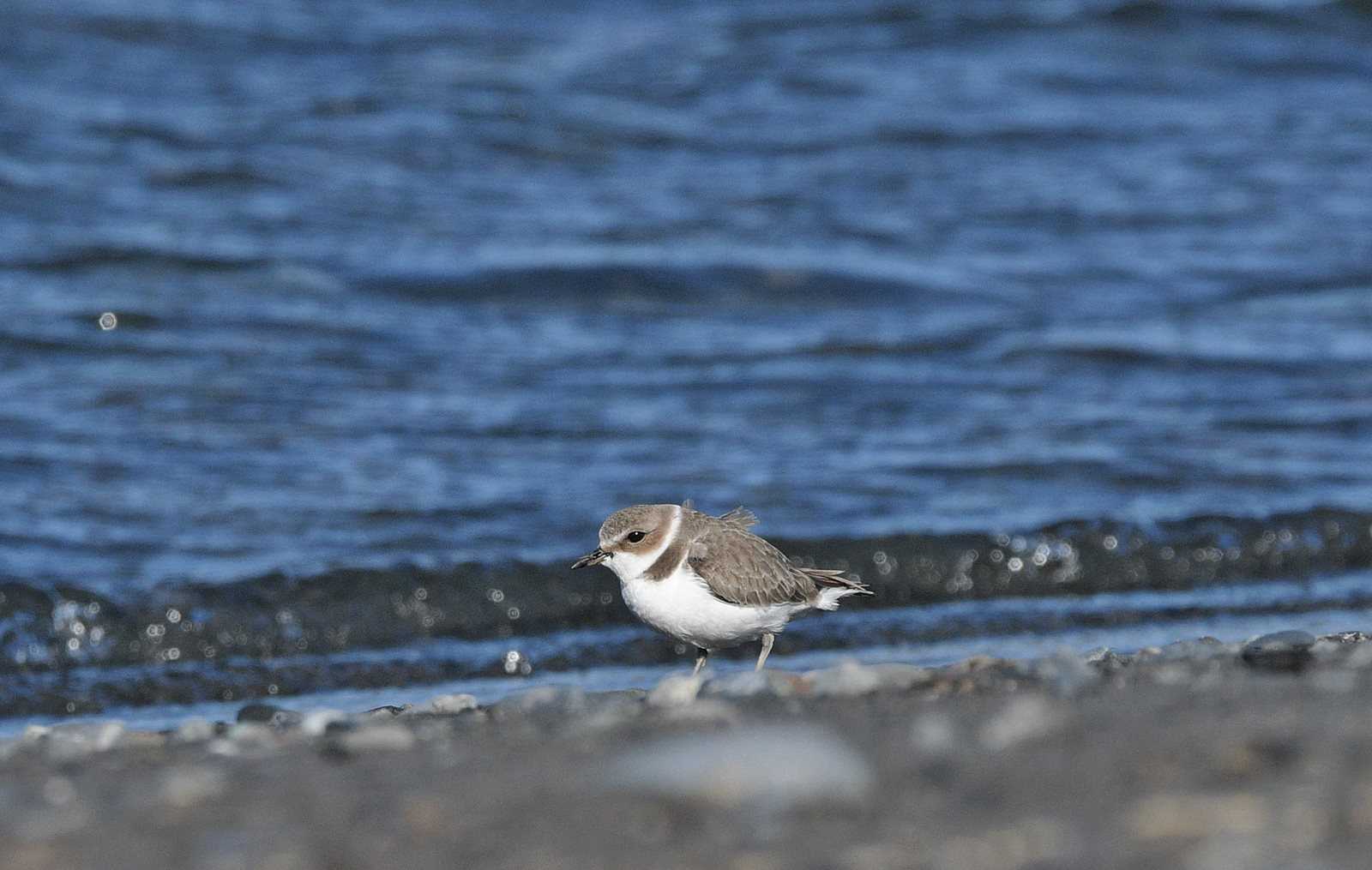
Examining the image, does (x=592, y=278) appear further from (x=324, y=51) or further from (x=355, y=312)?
(x=324, y=51)

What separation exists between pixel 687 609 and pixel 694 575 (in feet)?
0.43

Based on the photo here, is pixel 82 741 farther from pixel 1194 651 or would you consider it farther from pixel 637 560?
pixel 1194 651

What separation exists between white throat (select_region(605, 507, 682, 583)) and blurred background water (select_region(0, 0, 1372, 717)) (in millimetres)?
1413

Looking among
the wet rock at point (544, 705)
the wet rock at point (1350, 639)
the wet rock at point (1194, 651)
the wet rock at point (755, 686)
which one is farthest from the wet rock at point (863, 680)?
the wet rock at point (1350, 639)

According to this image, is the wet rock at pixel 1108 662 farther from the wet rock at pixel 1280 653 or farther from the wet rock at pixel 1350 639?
the wet rock at pixel 1350 639

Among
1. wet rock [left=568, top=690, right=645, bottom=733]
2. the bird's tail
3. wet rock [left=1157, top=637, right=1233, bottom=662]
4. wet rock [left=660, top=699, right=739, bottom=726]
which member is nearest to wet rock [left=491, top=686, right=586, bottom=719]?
wet rock [left=568, top=690, right=645, bottom=733]

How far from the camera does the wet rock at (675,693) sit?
15.9ft

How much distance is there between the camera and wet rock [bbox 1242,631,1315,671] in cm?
494

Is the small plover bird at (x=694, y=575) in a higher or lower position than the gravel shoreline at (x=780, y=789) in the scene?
lower

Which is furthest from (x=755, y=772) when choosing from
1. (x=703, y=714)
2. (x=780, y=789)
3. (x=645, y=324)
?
(x=645, y=324)

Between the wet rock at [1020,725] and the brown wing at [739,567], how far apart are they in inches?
84.7

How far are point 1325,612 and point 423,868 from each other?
19.9ft

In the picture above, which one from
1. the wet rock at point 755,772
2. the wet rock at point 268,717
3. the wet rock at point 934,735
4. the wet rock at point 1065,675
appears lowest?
the wet rock at point 268,717

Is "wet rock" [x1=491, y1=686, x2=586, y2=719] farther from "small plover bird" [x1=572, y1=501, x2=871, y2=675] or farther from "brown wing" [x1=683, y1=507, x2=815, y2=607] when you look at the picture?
"brown wing" [x1=683, y1=507, x2=815, y2=607]
